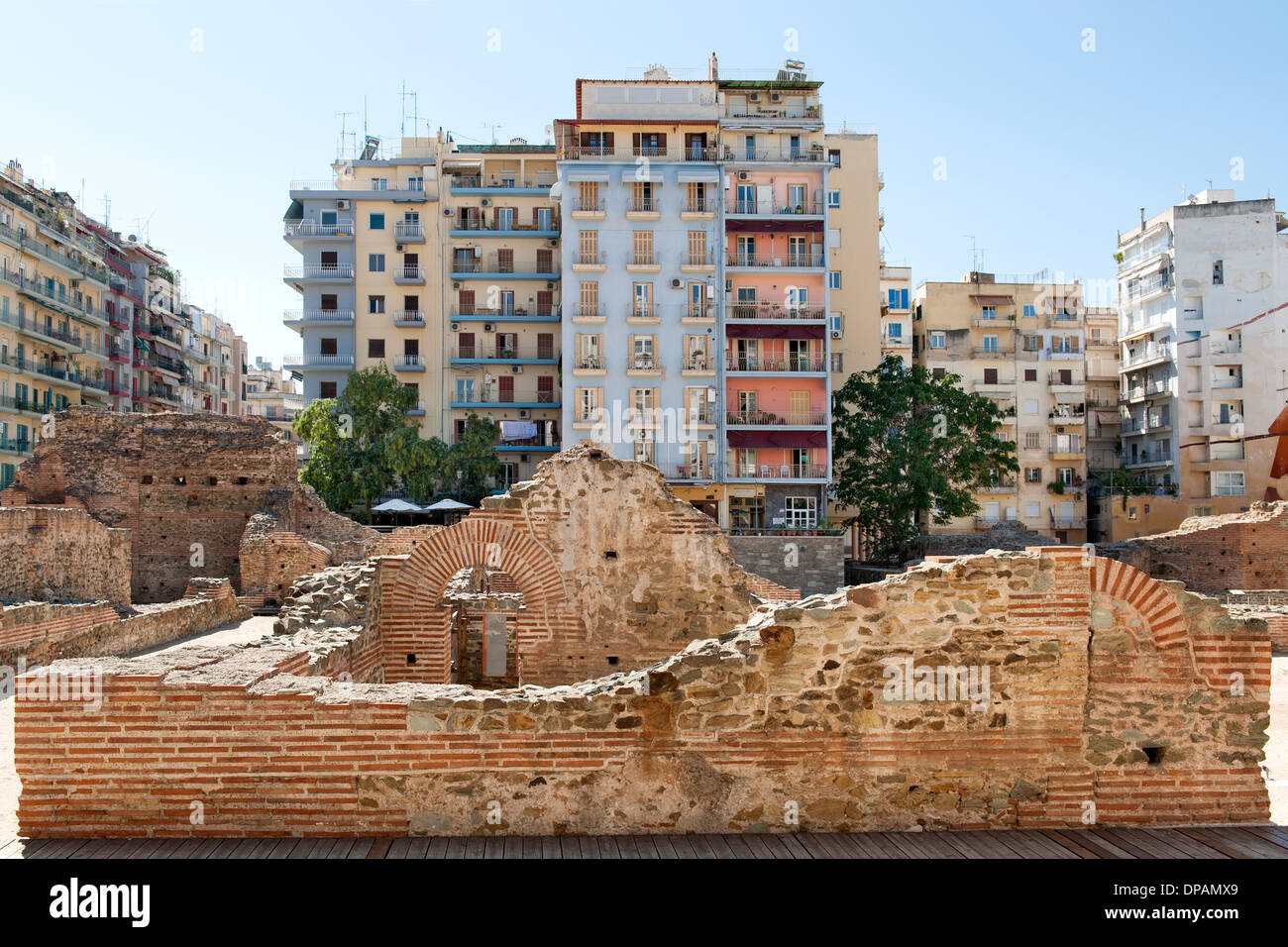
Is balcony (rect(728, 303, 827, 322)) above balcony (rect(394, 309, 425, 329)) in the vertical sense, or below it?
below

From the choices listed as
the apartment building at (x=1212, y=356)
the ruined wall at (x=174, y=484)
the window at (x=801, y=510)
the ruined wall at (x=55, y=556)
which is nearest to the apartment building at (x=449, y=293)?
the window at (x=801, y=510)

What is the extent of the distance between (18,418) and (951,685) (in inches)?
1774

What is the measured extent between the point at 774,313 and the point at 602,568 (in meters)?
27.9

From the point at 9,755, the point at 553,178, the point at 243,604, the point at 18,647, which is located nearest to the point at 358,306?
the point at 553,178

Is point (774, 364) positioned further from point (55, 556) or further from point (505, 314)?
point (55, 556)

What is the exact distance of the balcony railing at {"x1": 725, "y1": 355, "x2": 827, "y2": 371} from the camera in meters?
37.1

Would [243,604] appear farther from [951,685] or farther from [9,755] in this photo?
[951,685]

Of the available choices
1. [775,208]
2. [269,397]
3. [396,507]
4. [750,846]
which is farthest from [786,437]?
[269,397]

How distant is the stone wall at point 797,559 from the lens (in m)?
32.5

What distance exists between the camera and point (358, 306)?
43250 millimetres

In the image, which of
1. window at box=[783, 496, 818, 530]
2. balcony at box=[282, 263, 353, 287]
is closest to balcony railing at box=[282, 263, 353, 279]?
balcony at box=[282, 263, 353, 287]

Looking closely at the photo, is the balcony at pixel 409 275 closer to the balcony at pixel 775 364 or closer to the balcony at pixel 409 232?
the balcony at pixel 409 232

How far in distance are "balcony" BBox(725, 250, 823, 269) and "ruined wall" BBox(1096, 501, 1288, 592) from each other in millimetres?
14688

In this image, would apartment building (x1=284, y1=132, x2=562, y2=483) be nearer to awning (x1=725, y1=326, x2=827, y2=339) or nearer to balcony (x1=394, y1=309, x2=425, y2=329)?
balcony (x1=394, y1=309, x2=425, y2=329)
